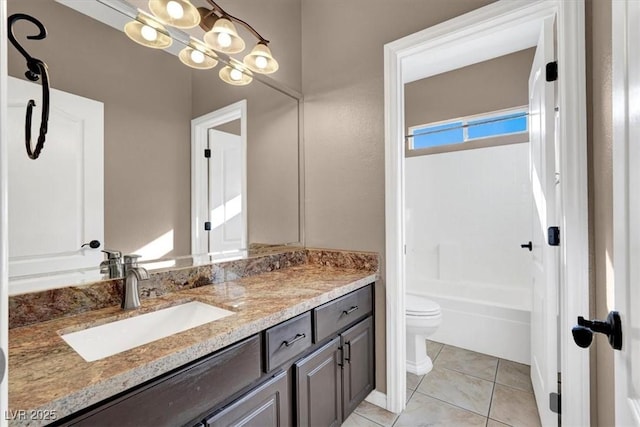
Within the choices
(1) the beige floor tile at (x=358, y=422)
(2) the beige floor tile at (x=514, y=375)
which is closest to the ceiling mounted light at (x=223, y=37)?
(1) the beige floor tile at (x=358, y=422)

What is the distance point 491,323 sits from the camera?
7.94 feet

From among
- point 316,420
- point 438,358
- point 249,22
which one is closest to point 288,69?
point 249,22

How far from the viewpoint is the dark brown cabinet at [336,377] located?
130cm

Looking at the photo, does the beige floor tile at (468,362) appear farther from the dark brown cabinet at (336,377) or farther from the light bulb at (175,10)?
the light bulb at (175,10)

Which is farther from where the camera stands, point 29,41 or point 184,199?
point 184,199

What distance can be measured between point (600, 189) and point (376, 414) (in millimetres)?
1595

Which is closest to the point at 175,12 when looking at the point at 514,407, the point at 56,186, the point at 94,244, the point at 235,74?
the point at 235,74

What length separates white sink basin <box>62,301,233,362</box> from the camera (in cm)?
100

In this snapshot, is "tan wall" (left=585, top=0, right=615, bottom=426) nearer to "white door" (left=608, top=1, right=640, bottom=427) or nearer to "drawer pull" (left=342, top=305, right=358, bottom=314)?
"white door" (left=608, top=1, right=640, bottom=427)

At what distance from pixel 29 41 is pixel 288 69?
139 centimetres

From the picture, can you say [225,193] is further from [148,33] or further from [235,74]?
[148,33]

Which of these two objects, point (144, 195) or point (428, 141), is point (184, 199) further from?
point (428, 141)

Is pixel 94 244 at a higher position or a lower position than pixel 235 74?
lower

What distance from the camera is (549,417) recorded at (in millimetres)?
1466
